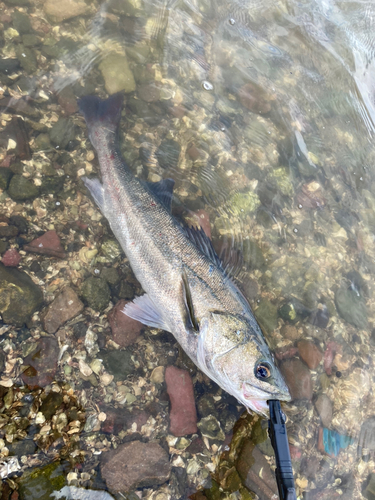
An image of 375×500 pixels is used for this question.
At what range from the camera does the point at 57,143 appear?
15.8 ft

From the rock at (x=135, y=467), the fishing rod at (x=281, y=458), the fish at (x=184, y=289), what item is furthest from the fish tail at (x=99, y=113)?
the fishing rod at (x=281, y=458)

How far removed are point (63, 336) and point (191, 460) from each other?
2230mm

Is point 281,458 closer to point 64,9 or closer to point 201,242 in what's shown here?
point 201,242

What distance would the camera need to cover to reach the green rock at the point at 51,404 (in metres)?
3.53

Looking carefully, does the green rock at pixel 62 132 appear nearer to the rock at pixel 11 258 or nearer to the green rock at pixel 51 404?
the rock at pixel 11 258

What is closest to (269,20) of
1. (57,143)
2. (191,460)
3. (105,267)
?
(57,143)

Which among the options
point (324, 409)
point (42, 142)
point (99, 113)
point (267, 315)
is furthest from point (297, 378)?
point (42, 142)

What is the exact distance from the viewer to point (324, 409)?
173 inches

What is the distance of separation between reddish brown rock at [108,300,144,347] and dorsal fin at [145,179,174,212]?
1.59 m

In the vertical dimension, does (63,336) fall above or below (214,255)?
below

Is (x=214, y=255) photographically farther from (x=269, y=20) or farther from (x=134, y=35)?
(x=269, y=20)

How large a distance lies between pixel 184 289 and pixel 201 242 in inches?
27.8

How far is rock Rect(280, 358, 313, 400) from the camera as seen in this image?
4254 mm

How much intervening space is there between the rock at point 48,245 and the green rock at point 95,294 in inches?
22.6
